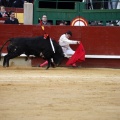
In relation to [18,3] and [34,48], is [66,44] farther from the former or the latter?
[18,3]

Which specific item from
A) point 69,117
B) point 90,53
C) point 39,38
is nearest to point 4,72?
point 39,38

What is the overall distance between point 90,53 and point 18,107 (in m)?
7.23

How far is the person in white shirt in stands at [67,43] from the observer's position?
13.7 meters

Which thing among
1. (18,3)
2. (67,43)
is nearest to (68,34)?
(67,43)

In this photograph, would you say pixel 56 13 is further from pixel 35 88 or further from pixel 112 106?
pixel 112 106

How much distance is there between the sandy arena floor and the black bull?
2.73 ft

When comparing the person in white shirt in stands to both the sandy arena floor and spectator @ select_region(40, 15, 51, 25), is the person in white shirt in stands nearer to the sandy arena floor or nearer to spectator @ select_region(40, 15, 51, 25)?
spectator @ select_region(40, 15, 51, 25)

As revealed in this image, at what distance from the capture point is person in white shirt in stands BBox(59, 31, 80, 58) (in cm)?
1373

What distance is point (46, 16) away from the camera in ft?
48.4

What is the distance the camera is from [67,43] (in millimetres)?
13734

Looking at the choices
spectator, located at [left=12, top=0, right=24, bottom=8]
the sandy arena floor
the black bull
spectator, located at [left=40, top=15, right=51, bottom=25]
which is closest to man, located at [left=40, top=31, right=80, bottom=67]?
the black bull

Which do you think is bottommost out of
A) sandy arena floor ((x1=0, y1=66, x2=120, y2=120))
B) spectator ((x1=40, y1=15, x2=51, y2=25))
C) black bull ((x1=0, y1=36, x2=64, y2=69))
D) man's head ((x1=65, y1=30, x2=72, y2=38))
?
sandy arena floor ((x1=0, y1=66, x2=120, y2=120))

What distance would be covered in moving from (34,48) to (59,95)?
5105 mm

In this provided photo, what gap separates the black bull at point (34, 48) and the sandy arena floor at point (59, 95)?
0.83 m
